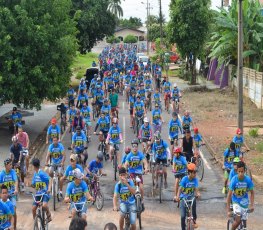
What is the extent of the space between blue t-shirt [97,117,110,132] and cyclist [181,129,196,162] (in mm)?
4358

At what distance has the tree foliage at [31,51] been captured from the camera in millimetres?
22391

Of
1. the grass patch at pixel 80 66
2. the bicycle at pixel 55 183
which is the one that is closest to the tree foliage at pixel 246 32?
the grass patch at pixel 80 66

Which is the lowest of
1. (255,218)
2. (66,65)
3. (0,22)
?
(255,218)

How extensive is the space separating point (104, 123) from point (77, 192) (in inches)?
342

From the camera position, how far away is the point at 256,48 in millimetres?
35281

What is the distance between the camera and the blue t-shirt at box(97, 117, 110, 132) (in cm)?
1944

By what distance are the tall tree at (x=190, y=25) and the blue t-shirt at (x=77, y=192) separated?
32311 millimetres

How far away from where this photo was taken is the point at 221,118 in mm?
28828

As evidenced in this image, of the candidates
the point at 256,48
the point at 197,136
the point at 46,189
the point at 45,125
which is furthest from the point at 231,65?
the point at 46,189

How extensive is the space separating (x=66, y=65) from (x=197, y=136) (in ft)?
32.9

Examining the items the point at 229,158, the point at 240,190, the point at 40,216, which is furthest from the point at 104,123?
the point at 240,190

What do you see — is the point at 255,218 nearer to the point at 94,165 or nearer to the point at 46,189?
the point at 94,165

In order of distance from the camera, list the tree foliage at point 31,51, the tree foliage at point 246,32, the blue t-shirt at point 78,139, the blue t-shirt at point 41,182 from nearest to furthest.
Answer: the blue t-shirt at point 41,182
the blue t-shirt at point 78,139
the tree foliage at point 31,51
the tree foliage at point 246,32

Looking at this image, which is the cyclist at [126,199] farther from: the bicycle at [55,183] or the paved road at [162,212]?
the bicycle at [55,183]
